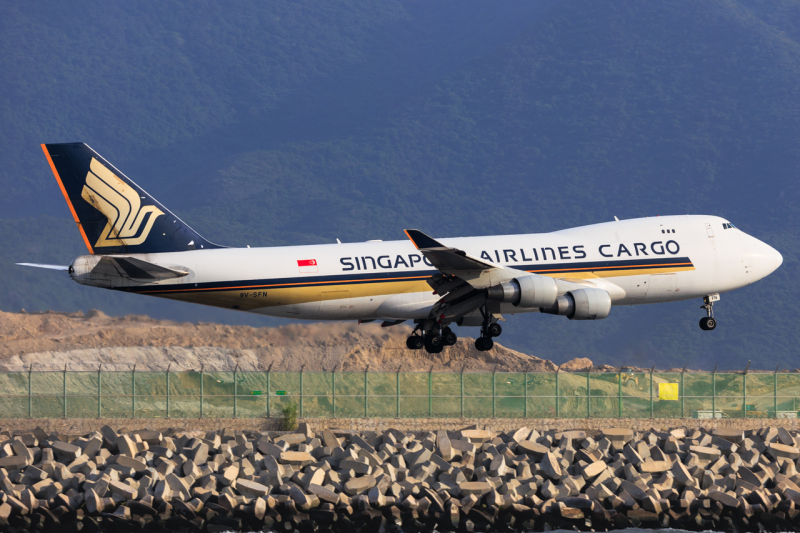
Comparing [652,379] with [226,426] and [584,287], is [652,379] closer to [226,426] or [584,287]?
[584,287]

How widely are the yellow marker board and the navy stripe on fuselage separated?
6.83 meters

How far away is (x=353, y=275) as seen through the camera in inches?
1905

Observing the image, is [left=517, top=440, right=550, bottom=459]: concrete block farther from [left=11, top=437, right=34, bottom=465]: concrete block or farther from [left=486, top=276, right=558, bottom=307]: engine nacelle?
[left=11, top=437, right=34, bottom=465]: concrete block

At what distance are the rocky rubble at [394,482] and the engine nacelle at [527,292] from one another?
6.70 metres

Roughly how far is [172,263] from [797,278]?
6422 inches

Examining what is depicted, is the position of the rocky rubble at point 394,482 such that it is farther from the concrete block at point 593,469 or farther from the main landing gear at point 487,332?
the main landing gear at point 487,332

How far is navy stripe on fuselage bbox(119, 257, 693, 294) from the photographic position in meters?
47.4

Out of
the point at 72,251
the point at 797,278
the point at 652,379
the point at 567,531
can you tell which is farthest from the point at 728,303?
the point at 567,531

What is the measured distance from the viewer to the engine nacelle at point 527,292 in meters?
46.3

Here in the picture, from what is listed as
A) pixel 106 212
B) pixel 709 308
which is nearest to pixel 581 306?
pixel 709 308

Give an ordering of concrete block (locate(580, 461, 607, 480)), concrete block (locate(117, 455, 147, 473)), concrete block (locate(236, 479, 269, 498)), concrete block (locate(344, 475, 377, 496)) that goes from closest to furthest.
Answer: concrete block (locate(236, 479, 269, 498))
concrete block (locate(344, 475, 377, 496))
concrete block (locate(117, 455, 147, 473))
concrete block (locate(580, 461, 607, 480))

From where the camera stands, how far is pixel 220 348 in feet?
252

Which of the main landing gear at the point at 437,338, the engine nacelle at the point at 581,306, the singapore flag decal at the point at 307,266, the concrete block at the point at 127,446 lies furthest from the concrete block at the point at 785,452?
the concrete block at the point at 127,446

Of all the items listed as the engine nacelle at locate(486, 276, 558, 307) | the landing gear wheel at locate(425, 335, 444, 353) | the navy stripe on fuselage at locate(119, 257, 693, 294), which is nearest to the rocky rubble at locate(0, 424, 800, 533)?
the landing gear wheel at locate(425, 335, 444, 353)
